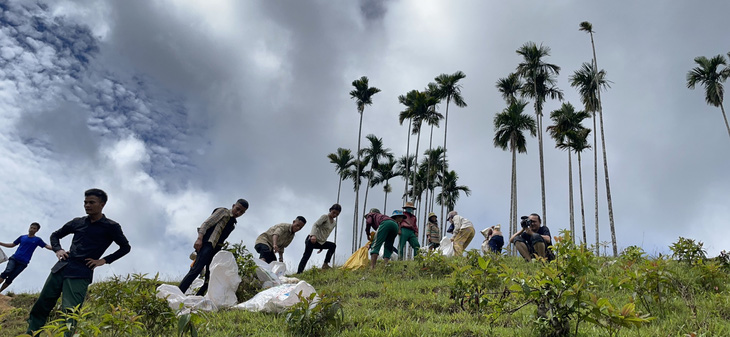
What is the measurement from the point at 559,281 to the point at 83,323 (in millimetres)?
3327

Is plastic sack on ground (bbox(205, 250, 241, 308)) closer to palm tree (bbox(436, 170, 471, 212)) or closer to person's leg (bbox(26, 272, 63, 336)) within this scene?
person's leg (bbox(26, 272, 63, 336))

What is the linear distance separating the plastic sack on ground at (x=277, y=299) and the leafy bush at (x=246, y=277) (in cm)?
68

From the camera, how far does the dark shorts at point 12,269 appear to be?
889 centimetres

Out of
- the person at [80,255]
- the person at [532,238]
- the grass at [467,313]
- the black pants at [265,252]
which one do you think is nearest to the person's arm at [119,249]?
the person at [80,255]

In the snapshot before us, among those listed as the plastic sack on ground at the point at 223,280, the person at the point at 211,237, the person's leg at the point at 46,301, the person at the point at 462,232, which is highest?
the person at the point at 462,232

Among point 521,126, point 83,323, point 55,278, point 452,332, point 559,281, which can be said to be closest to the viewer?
point 83,323

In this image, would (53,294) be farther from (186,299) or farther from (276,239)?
(276,239)

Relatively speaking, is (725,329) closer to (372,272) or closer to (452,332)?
(452,332)

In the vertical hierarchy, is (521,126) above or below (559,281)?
above

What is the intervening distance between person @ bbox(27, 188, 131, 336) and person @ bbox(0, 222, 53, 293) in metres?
6.07

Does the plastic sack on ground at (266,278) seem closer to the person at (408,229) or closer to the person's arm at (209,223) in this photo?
the person's arm at (209,223)

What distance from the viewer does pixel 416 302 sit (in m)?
5.19

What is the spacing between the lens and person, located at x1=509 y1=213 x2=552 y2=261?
786cm

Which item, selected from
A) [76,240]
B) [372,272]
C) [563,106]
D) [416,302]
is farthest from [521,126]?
[76,240]
